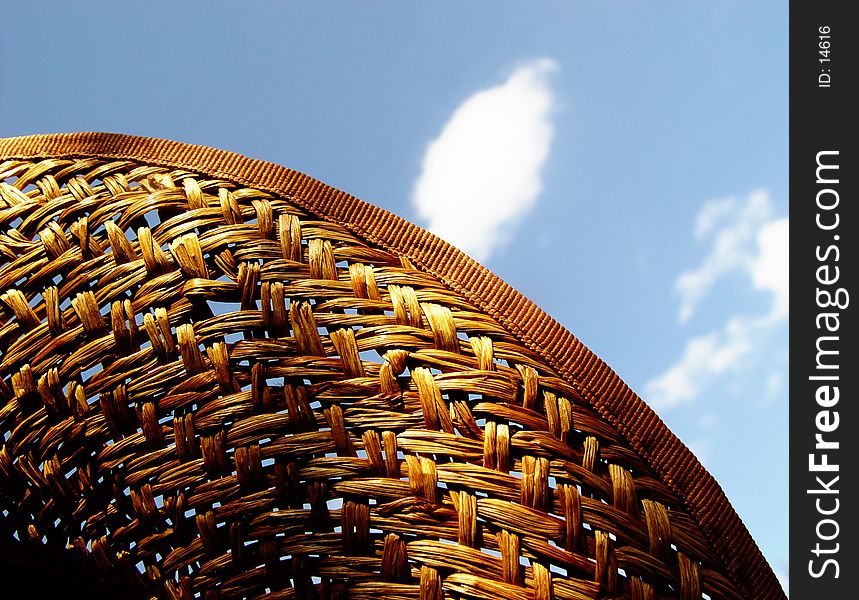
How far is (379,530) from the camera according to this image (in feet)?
1.41

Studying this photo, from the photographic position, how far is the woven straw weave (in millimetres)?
420

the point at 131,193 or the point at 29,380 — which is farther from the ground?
the point at 131,193

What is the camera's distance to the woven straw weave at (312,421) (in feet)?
1.38

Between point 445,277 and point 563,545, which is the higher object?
point 445,277

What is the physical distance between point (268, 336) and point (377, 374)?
7 cm

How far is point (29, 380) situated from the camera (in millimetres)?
508

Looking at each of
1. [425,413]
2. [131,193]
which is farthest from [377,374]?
[131,193]

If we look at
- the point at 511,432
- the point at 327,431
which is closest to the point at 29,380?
the point at 327,431

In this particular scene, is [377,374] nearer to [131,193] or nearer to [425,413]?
[425,413]

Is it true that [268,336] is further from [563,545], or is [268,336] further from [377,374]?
[563,545]

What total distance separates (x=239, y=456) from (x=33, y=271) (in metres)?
0.20

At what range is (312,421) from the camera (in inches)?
17.7

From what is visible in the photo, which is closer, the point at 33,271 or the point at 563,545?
the point at 563,545

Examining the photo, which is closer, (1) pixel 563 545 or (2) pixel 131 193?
(1) pixel 563 545
